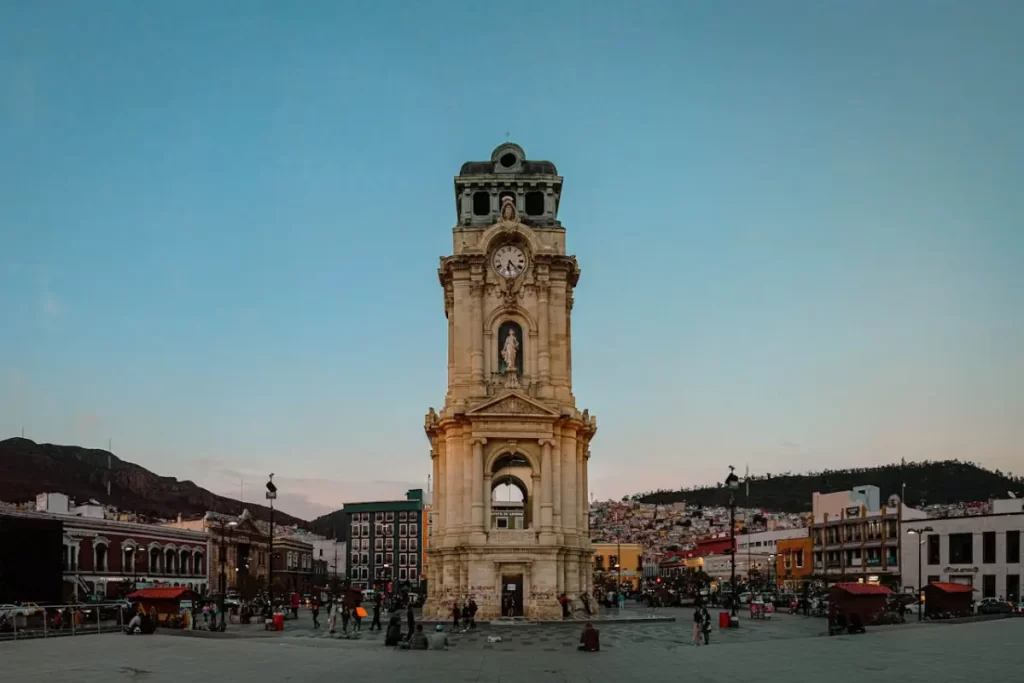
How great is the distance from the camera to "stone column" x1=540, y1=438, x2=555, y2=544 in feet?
204

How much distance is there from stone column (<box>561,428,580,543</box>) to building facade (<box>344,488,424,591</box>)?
92.2m

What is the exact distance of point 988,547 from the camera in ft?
274

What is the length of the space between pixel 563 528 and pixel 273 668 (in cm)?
3668

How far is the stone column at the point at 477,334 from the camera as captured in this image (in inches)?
2586

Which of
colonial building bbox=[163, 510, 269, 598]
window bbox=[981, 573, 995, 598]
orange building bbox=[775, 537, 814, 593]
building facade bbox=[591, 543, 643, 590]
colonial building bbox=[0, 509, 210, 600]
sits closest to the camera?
window bbox=[981, 573, 995, 598]

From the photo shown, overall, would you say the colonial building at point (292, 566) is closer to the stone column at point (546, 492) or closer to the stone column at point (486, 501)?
A: the stone column at point (486, 501)

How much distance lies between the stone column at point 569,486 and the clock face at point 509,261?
10.4 metres

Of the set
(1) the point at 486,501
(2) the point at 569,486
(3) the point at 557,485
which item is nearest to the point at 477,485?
(1) the point at 486,501

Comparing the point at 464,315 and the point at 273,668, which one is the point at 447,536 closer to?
the point at 464,315

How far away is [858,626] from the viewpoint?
42.2 meters

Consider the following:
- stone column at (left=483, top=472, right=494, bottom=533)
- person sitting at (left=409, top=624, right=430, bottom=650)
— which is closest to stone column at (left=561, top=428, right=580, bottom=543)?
stone column at (left=483, top=472, right=494, bottom=533)

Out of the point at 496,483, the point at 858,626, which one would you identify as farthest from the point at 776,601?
the point at 858,626

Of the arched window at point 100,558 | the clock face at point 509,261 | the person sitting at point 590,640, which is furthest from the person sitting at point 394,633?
the arched window at point 100,558

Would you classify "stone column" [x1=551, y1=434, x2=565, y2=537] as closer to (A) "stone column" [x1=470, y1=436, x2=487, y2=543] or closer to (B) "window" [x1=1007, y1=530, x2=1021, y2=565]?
(A) "stone column" [x1=470, y1=436, x2=487, y2=543]
